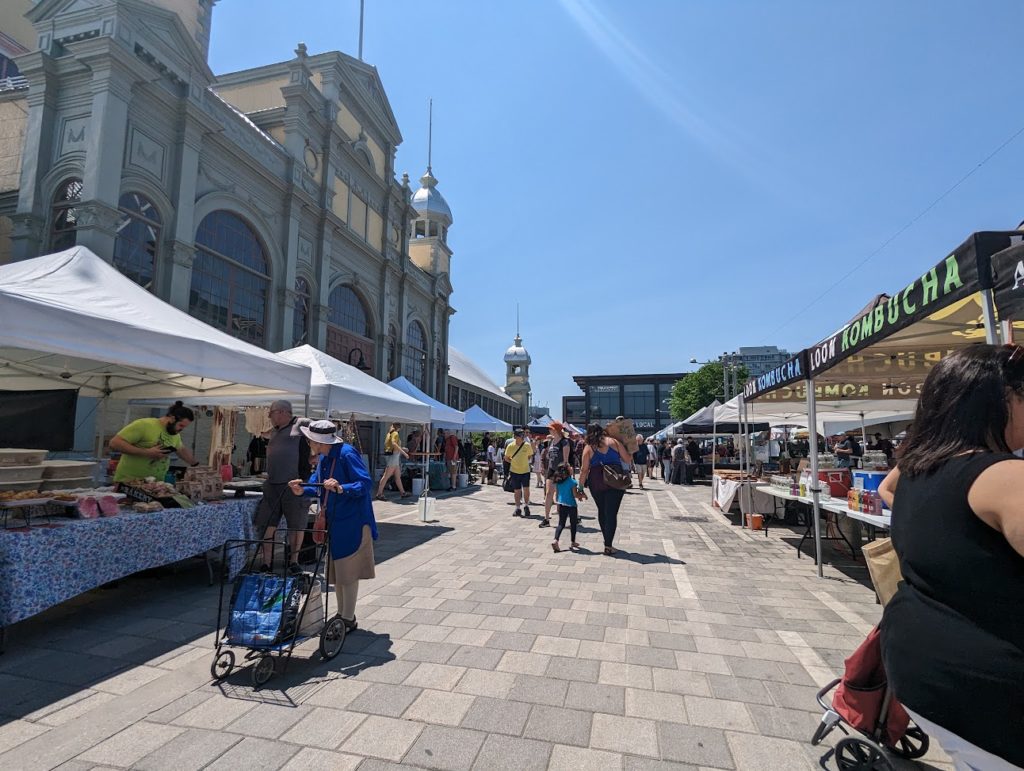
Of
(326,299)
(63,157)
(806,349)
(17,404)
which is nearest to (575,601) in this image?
(806,349)

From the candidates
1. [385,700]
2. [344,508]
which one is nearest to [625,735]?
[385,700]

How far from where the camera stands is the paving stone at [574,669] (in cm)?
357

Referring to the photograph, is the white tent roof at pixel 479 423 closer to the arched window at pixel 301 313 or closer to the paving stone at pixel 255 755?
the arched window at pixel 301 313

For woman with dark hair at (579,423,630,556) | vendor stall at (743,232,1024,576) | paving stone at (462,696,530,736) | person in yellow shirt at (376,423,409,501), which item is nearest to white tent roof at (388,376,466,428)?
person in yellow shirt at (376,423,409,501)

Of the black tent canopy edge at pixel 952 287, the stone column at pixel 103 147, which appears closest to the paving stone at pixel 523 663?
the black tent canopy edge at pixel 952 287

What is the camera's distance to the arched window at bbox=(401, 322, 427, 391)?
27.7 metres

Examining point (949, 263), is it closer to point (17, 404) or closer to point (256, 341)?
point (17, 404)

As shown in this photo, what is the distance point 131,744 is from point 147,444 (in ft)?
12.7

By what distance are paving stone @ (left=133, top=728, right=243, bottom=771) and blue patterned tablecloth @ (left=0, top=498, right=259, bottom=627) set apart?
1.95 meters

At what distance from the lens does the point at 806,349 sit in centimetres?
639

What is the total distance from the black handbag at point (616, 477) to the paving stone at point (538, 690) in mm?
3766

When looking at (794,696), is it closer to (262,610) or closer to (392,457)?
(262,610)

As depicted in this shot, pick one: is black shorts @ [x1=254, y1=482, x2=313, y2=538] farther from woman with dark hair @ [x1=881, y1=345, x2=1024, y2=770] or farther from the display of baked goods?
woman with dark hair @ [x1=881, y1=345, x2=1024, y2=770]

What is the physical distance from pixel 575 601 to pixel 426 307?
2610cm
